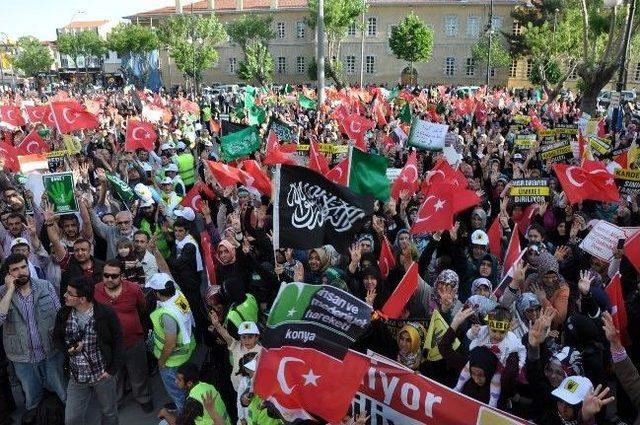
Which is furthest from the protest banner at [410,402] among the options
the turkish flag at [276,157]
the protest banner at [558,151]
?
the protest banner at [558,151]

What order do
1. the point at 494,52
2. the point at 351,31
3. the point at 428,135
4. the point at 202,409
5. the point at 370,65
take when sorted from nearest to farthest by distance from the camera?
the point at 202,409 → the point at 428,135 → the point at 494,52 → the point at 351,31 → the point at 370,65

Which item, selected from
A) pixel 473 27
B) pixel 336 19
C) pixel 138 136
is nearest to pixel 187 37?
pixel 336 19

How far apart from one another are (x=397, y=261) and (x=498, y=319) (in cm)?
227

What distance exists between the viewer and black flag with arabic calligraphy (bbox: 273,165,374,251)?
455 centimetres

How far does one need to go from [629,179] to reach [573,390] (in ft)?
18.6

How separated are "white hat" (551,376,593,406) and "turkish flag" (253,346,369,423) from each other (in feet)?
3.77

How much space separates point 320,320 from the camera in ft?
11.7

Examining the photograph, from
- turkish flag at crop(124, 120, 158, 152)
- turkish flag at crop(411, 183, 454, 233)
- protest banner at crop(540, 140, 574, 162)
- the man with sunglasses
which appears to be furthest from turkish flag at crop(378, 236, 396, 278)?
turkish flag at crop(124, 120, 158, 152)

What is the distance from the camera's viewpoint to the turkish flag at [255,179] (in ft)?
26.4

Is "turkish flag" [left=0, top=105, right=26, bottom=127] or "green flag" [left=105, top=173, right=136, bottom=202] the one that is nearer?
"green flag" [left=105, top=173, right=136, bottom=202]

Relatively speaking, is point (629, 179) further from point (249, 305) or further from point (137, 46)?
point (137, 46)

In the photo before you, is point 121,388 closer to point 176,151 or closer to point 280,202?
point 280,202

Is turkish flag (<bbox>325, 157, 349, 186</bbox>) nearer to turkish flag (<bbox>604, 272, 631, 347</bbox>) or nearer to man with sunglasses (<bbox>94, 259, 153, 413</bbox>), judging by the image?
man with sunglasses (<bbox>94, 259, 153, 413</bbox>)

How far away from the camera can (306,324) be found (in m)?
3.57
